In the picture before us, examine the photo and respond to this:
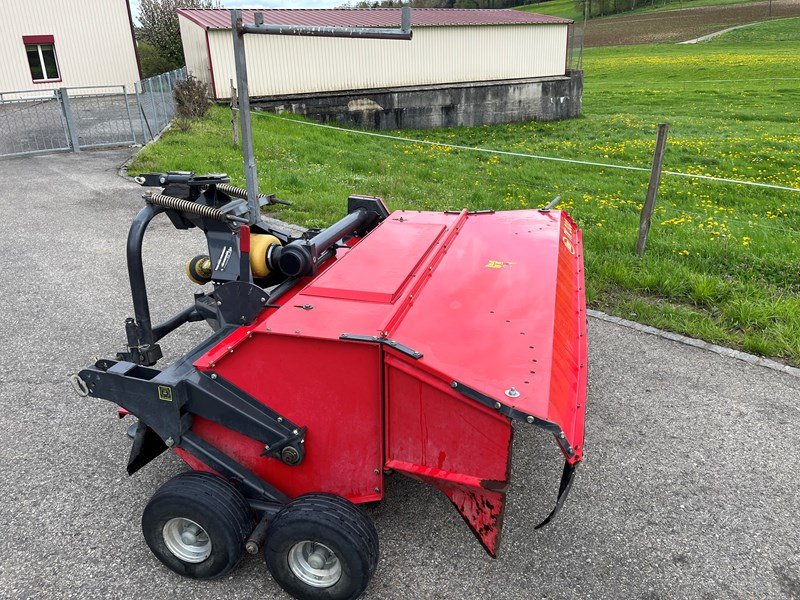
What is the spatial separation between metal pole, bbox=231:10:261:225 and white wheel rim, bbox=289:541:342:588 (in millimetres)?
1652

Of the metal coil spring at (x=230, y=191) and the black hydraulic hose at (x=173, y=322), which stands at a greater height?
the metal coil spring at (x=230, y=191)

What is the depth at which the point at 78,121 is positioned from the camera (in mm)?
15094

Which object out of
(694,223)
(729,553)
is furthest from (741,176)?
(729,553)

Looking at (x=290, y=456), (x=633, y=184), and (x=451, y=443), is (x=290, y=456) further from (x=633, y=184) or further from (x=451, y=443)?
(x=633, y=184)

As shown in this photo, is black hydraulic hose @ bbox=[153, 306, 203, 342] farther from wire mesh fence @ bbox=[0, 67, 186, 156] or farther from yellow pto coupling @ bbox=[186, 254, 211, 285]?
wire mesh fence @ bbox=[0, 67, 186, 156]

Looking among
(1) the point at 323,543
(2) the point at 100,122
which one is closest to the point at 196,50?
(2) the point at 100,122

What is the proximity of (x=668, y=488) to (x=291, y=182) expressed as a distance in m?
7.56

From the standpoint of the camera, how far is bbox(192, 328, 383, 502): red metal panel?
2.68m

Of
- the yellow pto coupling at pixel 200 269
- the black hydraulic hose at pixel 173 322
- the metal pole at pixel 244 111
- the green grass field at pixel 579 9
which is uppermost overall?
the green grass field at pixel 579 9

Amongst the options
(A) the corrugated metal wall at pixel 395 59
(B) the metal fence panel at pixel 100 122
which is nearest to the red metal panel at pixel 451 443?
(B) the metal fence panel at pixel 100 122

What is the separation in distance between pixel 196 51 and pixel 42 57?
9.35 meters

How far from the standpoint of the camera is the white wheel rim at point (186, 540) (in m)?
2.87

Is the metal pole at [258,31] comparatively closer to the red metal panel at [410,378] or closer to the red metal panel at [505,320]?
the red metal panel at [410,378]

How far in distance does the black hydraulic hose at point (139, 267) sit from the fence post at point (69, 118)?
453 inches
